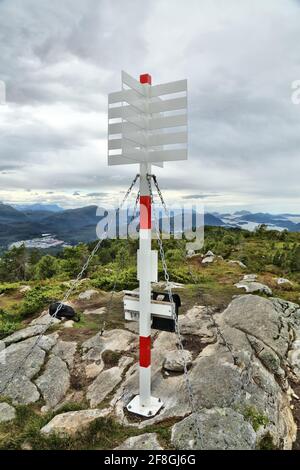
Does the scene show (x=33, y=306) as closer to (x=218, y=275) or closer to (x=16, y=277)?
(x=218, y=275)

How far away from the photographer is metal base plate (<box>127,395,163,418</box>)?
7834mm

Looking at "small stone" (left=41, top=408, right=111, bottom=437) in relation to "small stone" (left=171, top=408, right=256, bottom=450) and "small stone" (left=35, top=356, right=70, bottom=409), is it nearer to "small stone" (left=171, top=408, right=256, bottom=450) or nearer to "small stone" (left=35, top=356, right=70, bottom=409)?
"small stone" (left=35, top=356, right=70, bottom=409)

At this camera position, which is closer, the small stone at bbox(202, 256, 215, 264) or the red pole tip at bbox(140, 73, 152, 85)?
the red pole tip at bbox(140, 73, 152, 85)

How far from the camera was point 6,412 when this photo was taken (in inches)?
329

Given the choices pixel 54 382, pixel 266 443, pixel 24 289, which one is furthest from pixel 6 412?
pixel 24 289

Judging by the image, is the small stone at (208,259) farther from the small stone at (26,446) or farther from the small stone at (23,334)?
the small stone at (26,446)

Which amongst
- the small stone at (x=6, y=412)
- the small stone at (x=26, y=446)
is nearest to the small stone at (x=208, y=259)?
the small stone at (x=6, y=412)

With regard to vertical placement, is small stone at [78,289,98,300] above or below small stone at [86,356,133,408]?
above

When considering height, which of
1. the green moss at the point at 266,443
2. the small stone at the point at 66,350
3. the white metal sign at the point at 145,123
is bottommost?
the green moss at the point at 266,443

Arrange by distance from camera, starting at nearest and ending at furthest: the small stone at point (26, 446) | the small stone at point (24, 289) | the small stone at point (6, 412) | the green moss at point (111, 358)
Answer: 1. the small stone at point (26, 446)
2. the small stone at point (6, 412)
3. the green moss at point (111, 358)
4. the small stone at point (24, 289)

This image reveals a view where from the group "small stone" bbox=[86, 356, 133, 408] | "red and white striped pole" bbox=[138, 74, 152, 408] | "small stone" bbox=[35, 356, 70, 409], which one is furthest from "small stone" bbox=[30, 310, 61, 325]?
"red and white striped pole" bbox=[138, 74, 152, 408]

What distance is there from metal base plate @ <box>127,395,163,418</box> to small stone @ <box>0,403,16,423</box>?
293 centimetres

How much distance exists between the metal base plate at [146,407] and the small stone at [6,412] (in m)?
2.93

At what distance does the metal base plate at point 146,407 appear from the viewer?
25.7ft
